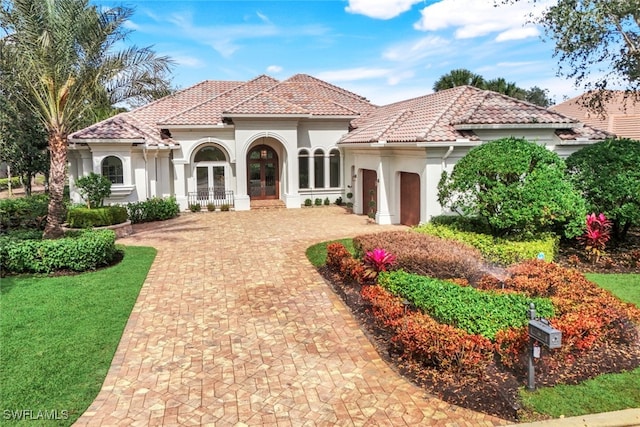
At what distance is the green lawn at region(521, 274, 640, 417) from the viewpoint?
18.7ft

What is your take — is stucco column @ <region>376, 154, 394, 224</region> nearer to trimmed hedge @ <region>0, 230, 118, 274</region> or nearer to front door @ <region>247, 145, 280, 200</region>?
front door @ <region>247, 145, 280, 200</region>

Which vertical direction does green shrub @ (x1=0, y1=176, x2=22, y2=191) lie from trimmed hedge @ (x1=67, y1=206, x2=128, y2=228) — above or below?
above

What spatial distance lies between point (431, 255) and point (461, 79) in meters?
27.9

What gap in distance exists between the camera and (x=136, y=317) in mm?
9234

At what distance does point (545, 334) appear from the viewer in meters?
5.74

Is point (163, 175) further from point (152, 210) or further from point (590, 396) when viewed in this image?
point (590, 396)

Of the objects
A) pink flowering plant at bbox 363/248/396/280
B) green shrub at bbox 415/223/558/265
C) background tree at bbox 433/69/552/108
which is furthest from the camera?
background tree at bbox 433/69/552/108

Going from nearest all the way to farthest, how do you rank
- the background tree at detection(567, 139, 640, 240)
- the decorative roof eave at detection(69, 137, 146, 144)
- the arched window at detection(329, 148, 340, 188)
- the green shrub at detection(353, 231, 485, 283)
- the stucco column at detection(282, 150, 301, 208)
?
the green shrub at detection(353, 231, 485, 283) → the background tree at detection(567, 139, 640, 240) → the decorative roof eave at detection(69, 137, 146, 144) → the stucco column at detection(282, 150, 301, 208) → the arched window at detection(329, 148, 340, 188)

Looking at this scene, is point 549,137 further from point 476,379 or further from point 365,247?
point 476,379

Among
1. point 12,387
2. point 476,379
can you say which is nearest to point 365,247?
point 476,379

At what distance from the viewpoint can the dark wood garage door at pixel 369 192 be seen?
2158 centimetres

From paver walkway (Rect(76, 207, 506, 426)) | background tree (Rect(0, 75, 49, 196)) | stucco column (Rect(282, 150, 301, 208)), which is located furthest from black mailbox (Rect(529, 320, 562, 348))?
background tree (Rect(0, 75, 49, 196))

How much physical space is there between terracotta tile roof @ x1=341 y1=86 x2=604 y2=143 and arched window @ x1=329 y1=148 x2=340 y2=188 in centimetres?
523

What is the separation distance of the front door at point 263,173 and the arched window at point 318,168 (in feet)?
8.61
